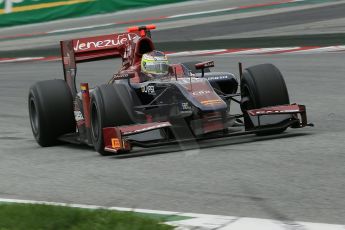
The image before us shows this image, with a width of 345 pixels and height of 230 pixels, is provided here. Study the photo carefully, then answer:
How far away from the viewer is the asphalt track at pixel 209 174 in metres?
6.88

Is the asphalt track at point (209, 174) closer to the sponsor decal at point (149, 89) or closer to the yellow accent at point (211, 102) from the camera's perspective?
the yellow accent at point (211, 102)

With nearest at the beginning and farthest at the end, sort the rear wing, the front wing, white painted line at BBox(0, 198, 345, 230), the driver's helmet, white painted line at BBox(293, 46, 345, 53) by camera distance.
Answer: white painted line at BBox(0, 198, 345, 230) → the front wing → the driver's helmet → the rear wing → white painted line at BBox(293, 46, 345, 53)

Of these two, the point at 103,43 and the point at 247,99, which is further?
the point at 103,43

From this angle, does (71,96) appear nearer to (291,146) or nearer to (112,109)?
(112,109)

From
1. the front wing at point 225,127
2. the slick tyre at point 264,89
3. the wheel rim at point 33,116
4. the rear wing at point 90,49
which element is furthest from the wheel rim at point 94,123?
the rear wing at point 90,49

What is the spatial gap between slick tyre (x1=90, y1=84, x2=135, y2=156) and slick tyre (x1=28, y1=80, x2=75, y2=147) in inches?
42.1

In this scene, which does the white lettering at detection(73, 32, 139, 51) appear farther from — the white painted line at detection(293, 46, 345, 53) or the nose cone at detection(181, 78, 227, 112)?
the white painted line at detection(293, 46, 345, 53)

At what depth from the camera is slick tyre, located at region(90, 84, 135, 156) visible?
32.3 ft

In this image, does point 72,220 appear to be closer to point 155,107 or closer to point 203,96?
point 203,96

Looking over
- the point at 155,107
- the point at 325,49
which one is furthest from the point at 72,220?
the point at 325,49

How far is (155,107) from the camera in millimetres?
10391

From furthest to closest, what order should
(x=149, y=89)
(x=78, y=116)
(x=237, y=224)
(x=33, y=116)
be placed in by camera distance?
(x=33, y=116), (x=78, y=116), (x=149, y=89), (x=237, y=224)

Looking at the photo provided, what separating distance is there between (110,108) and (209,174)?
1.97m

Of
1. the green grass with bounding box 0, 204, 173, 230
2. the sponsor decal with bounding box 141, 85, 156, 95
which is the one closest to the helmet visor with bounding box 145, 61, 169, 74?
the sponsor decal with bounding box 141, 85, 156, 95
